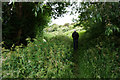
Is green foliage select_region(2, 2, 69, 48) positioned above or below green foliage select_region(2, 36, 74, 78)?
above

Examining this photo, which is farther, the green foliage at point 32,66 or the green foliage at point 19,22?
the green foliage at point 19,22

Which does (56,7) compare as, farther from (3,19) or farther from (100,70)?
(100,70)

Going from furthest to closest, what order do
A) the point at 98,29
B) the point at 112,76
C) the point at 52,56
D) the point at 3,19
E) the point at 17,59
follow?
the point at 98,29 < the point at 3,19 < the point at 52,56 < the point at 17,59 < the point at 112,76

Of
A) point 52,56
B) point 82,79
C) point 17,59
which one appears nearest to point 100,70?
point 82,79

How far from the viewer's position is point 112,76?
14.6 ft

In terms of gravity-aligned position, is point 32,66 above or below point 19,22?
below

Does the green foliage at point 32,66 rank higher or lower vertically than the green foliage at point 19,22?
lower

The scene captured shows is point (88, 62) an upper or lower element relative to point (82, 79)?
upper

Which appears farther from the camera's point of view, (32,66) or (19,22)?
(19,22)

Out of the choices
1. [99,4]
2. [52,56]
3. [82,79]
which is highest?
[99,4]

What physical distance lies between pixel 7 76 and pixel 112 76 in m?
4.61

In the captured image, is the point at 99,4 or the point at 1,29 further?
the point at 1,29

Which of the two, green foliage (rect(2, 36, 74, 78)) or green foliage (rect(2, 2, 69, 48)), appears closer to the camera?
green foliage (rect(2, 36, 74, 78))

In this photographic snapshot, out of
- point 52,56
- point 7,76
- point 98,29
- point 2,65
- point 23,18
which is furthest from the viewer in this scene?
point 98,29
